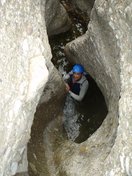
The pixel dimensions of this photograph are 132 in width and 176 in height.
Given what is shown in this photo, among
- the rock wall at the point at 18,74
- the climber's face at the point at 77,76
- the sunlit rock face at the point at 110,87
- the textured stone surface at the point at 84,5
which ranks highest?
the rock wall at the point at 18,74

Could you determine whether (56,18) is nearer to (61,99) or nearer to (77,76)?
(77,76)

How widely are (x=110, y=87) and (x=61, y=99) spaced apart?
1802 mm

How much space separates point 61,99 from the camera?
1045 centimetres

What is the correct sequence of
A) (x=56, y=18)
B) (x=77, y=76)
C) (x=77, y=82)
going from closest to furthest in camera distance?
1. (x=77, y=76)
2. (x=77, y=82)
3. (x=56, y=18)

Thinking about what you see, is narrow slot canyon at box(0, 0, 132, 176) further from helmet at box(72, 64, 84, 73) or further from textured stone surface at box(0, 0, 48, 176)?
helmet at box(72, 64, 84, 73)

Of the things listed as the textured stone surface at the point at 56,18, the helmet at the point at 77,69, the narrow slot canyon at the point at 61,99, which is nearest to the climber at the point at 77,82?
the helmet at the point at 77,69

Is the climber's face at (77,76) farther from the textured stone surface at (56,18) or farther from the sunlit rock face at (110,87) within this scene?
the textured stone surface at (56,18)

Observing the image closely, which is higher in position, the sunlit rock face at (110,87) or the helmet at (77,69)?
the sunlit rock face at (110,87)

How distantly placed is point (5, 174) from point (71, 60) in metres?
4.58

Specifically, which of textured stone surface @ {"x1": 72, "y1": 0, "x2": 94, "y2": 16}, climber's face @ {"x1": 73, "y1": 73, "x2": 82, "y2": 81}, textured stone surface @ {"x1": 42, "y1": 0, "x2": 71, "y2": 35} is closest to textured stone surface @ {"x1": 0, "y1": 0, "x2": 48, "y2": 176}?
climber's face @ {"x1": 73, "y1": 73, "x2": 82, "y2": 81}

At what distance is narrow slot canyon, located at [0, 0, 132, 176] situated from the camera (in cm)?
721

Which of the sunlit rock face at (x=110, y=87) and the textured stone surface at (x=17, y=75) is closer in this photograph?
the sunlit rock face at (x=110, y=87)

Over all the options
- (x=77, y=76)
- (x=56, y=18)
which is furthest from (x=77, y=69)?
(x=56, y=18)

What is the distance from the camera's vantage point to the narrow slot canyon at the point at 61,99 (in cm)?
721
